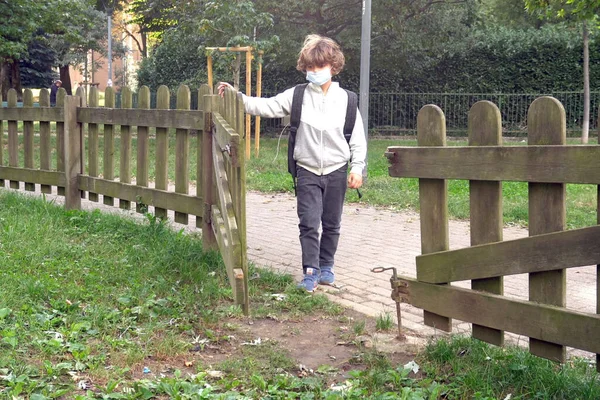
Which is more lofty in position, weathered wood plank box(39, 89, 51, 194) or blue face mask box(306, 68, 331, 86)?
blue face mask box(306, 68, 331, 86)

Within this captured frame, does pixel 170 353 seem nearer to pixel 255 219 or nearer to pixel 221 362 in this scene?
pixel 221 362

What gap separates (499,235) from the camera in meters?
3.75

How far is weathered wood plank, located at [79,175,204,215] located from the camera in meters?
6.58

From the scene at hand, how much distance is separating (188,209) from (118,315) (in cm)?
216

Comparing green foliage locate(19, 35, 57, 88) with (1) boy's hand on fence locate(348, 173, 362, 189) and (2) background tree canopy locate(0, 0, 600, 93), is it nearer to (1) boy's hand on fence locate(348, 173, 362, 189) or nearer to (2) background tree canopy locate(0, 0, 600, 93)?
(2) background tree canopy locate(0, 0, 600, 93)

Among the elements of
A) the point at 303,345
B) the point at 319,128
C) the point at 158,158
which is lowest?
the point at 303,345

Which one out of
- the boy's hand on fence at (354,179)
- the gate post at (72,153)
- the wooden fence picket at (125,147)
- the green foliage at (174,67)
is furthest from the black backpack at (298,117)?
the green foliage at (174,67)

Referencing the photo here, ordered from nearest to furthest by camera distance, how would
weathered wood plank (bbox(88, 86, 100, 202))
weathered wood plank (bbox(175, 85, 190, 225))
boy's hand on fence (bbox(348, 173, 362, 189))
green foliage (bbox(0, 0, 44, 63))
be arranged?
boy's hand on fence (bbox(348, 173, 362, 189)), weathered wood plank (bbox(175, 85, 190, 225)), weathered wood plank (bbox(88, 86, 100, 202)), green foliage (bbox(0, 0, 44, 63))

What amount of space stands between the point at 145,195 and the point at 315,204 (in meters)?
2.34

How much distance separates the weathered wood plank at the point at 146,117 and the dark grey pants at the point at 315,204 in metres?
1.28

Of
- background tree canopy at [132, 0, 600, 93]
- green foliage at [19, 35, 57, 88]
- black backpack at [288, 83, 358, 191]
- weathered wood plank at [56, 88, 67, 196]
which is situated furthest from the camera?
green foliage at [19, 35, 57, 88]

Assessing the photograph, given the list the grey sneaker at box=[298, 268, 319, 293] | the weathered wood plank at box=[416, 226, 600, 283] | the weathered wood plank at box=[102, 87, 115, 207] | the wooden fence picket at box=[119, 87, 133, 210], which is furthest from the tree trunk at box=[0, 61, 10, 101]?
the weathered wood plank at box=[416, 226, 600, 283]

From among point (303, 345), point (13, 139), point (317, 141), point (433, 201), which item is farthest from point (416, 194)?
point (433, 201)

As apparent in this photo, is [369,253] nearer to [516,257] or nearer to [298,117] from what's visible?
[298,117]
